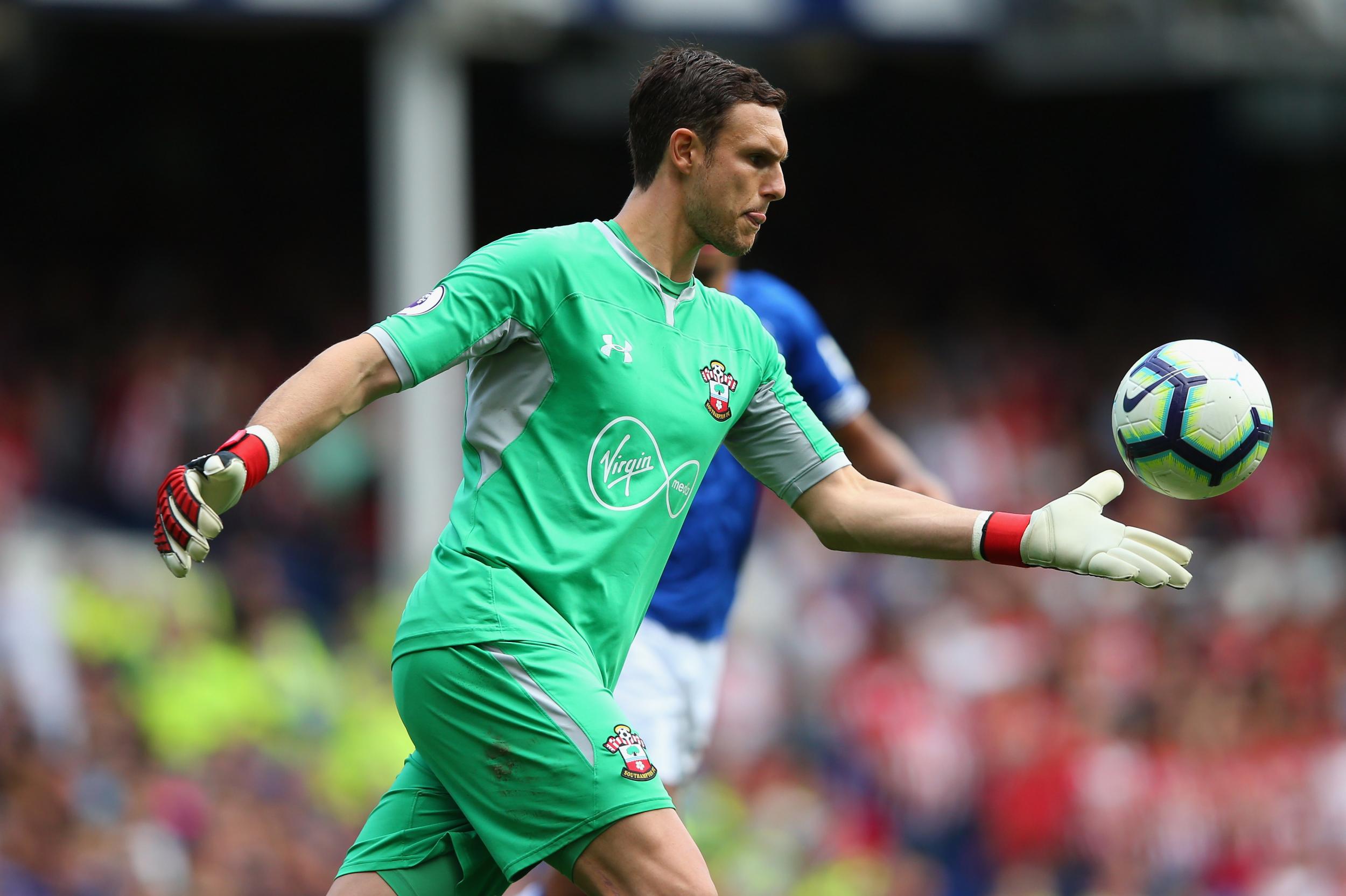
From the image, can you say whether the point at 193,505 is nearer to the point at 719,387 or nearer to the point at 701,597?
the point at 719,387

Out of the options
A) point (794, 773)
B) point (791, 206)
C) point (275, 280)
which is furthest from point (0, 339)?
point (791, 206)

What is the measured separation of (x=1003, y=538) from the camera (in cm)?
423

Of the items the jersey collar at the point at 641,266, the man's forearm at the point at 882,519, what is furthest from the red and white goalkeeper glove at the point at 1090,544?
the jersey collar at the point at 641,266

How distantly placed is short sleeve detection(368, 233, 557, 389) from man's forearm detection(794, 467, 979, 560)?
3.05 ft

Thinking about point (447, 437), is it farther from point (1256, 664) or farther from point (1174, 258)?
point (1174, 258)

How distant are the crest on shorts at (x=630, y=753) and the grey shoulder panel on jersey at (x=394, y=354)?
881mm

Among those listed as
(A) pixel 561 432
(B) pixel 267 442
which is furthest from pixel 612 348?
(B) pixel 267 442

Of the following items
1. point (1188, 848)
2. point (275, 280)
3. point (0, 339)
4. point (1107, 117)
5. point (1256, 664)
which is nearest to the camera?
point (1188, 848)

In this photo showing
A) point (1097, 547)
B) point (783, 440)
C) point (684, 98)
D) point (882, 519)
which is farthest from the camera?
point (783, 440)

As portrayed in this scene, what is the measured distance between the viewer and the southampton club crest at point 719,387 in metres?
4.27

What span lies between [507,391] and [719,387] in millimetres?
533

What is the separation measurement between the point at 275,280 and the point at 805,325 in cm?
1123

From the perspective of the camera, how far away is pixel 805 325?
600cm

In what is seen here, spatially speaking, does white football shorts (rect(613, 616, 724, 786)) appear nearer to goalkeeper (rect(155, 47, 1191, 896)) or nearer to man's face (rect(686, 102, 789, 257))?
goalkeeper (rect(155, 47, 1191, 896))
